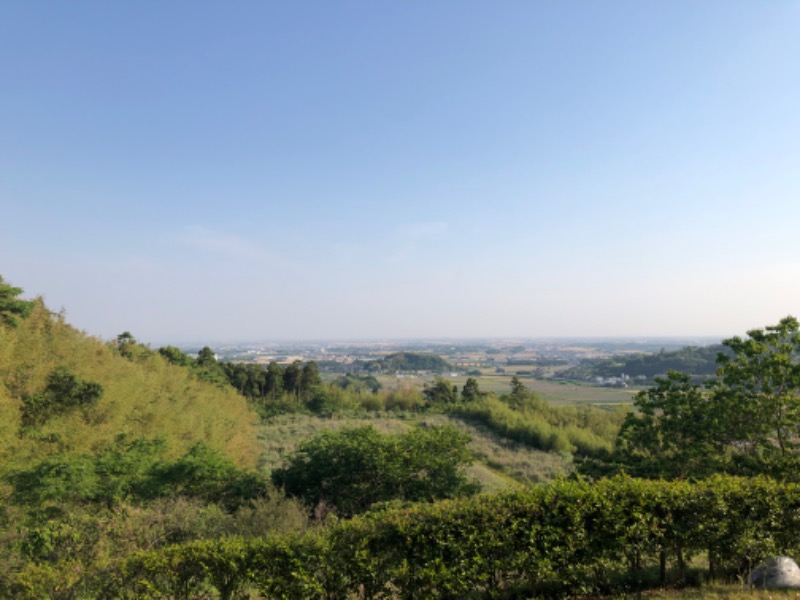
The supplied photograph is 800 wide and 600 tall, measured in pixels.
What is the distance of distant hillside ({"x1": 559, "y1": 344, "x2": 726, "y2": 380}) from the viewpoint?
3529 cm

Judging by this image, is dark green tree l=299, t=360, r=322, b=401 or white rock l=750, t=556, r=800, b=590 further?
dark green tree l=299, t=360, r=322, b=401

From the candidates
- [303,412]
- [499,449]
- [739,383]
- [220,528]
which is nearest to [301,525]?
[220,528]

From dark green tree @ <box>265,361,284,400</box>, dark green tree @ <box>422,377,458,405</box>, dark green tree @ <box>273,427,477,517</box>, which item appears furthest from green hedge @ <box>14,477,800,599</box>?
dark green tree @ <box>265,361,284,400</box>

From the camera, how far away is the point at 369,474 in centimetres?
839

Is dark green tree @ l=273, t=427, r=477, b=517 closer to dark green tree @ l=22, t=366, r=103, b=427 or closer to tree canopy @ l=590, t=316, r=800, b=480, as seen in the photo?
tree canopy @ l=590, t=316, r=800, b=480

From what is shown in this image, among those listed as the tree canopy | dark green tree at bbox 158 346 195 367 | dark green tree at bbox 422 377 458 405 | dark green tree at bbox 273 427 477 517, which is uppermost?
the tree canopy

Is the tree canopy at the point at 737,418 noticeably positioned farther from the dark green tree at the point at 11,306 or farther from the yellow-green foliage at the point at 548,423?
the dark green tree at the point at 11,306

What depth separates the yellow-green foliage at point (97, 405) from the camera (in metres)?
10.1

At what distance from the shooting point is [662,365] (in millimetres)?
46844

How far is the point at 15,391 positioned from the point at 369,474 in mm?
9669

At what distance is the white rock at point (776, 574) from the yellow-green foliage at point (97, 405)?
1171cm

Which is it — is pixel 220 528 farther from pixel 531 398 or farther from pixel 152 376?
pixel 531 398

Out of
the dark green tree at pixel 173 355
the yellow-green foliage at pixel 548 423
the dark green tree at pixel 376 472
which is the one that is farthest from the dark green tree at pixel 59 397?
the yellow-green foliage at pixel 548 423

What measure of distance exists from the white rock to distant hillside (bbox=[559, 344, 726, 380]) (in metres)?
23.8
